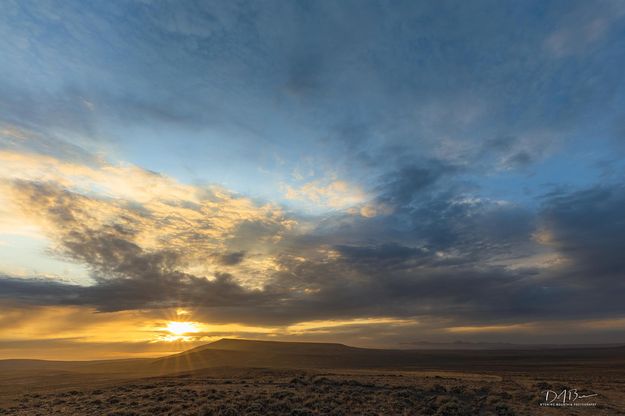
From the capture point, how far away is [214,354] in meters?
126

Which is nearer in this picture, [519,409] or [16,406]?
[519,409]

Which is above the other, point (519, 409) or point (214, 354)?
point (519, 409)

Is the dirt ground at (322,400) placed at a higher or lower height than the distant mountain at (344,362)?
higher

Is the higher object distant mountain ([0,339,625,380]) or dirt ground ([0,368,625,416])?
dirt ground ([0,368,625,416])

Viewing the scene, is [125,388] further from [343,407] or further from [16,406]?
[343,407]

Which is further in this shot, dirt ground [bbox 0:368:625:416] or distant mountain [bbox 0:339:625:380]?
distant mountain [bbox 0:339:625:380]

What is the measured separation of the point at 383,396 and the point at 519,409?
8742mm

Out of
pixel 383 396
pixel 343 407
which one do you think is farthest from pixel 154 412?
pixel 383 396

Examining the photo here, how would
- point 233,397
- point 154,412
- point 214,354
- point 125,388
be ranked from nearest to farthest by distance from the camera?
point 154,412 < point 233,397 < point 125,388 < point 214,354

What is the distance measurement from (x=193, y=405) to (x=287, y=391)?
7023 mm

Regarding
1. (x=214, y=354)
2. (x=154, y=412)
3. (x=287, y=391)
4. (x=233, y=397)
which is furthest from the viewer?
(x=214, y=354)

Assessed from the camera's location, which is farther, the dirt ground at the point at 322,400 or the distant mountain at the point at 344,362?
the distant mountain at the point at 344,362

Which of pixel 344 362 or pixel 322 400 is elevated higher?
pixel 322 400

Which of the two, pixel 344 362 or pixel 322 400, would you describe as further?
pixel 344 362
